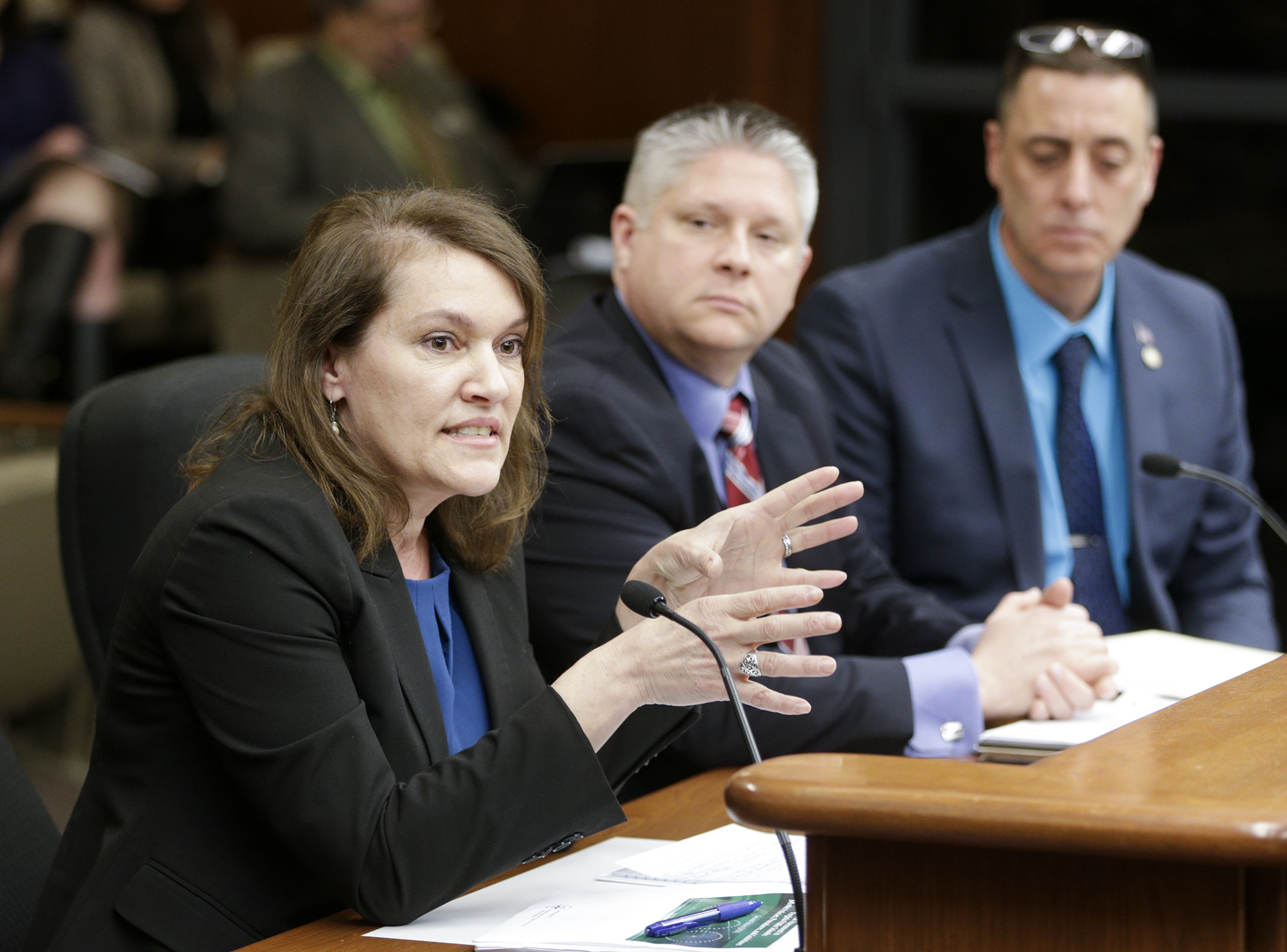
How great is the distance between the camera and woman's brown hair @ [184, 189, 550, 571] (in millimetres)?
1235

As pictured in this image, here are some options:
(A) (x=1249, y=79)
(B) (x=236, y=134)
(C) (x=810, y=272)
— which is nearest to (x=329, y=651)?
(B) (x=236, y=134)

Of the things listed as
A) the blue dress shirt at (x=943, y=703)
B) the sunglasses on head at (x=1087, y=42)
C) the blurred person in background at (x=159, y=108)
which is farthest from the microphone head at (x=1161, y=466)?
the blurred person in background at (x=159, y=108)

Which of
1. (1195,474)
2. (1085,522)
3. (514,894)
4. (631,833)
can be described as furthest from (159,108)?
(514,894)

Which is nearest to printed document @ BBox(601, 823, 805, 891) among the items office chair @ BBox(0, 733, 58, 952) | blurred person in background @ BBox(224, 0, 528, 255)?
office chair @ BBox(0, 733, 58, 952)

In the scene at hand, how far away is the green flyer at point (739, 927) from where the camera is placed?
1016 millimetres

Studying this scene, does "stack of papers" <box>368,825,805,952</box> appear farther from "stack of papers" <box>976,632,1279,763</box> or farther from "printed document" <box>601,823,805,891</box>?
"stack of papers" <box>976,632,1279,763</box>

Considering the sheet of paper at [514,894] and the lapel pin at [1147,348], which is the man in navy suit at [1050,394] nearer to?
the lapel pin at [1147,348]

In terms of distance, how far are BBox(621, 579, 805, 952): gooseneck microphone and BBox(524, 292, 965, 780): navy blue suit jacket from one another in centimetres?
35

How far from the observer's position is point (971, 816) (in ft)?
2.50

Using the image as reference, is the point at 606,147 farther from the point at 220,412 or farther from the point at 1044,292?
the point at 220,412

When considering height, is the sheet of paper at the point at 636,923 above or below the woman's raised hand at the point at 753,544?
below

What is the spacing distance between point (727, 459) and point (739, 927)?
899 mm

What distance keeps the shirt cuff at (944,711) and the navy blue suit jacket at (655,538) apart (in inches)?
0.7

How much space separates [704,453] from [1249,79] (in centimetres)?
329
